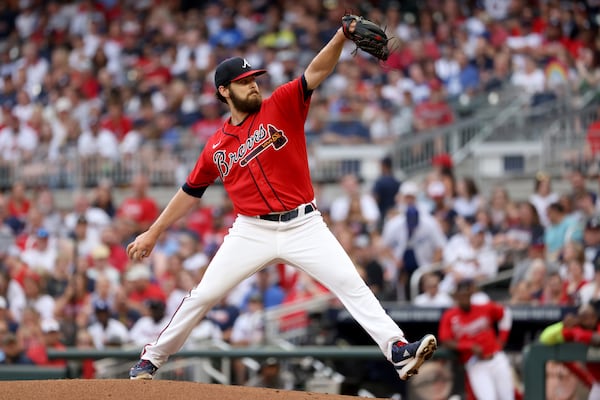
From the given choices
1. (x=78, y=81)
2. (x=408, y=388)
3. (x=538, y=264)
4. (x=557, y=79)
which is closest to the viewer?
(x=408, y=388)

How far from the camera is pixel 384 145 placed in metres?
14.3

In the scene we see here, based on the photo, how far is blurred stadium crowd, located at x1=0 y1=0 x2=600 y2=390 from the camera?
1090 cm

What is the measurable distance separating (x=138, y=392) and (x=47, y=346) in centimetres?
441

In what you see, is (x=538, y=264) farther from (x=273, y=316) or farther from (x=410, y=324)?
(x=273, y=316)

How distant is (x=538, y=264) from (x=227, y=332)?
2942mm

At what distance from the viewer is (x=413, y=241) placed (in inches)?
448

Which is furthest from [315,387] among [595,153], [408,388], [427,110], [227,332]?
[427,110]

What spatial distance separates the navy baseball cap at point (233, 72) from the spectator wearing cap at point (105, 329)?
17.0 ft

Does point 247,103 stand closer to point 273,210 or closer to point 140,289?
point 273,210

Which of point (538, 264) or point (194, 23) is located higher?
point (194, 23)

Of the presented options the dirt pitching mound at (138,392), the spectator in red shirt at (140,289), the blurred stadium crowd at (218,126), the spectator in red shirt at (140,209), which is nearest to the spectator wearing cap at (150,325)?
the blurred stadium crowd at (218,126)

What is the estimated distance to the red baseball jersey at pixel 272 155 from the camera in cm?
613

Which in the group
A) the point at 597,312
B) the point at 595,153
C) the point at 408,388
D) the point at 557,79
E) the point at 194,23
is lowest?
the point at 408,388

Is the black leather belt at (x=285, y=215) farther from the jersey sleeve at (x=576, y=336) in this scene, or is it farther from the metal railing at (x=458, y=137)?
the metal railing at (x=458, y=137)
